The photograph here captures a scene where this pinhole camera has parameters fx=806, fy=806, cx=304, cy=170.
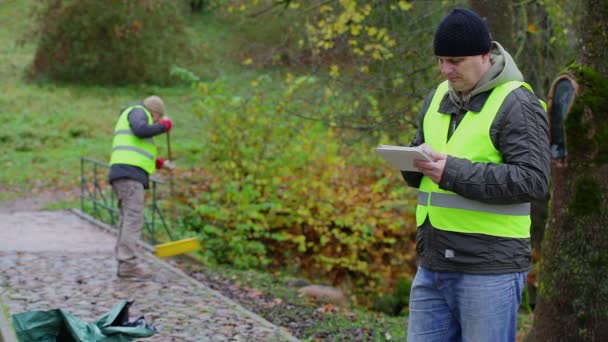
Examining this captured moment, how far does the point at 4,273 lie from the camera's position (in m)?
8.74

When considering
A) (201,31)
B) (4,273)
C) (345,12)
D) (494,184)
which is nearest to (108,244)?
(4,273)

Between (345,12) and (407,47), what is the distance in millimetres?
1140

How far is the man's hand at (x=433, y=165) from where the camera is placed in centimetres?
343

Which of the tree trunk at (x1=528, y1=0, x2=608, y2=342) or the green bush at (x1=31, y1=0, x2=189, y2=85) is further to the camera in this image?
the green bush at (x1=31, y1=0, x2=189, y2=85)

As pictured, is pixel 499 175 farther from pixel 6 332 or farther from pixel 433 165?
pixel 6 332

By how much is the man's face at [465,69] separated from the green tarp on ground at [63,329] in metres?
2.98

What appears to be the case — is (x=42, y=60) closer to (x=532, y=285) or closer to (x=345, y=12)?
(x=345, y=12)

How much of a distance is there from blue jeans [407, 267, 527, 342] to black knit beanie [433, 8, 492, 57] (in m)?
0.97

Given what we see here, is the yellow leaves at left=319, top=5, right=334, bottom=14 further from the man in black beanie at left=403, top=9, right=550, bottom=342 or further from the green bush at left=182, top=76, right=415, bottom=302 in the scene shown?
the man in black beanie at left=403, top=9, right=550, bottom=342

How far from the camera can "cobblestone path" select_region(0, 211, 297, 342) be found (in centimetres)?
690

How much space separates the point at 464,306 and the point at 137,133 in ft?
18.4

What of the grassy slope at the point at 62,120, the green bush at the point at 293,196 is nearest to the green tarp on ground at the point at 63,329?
the green bush at the point at 293,196

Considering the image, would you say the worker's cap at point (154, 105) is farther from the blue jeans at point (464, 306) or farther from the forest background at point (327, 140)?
the blue jeans at point (464, 306)

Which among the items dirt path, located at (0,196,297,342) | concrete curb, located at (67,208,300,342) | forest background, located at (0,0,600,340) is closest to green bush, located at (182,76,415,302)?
forest background, located at (0,0,600,340)
